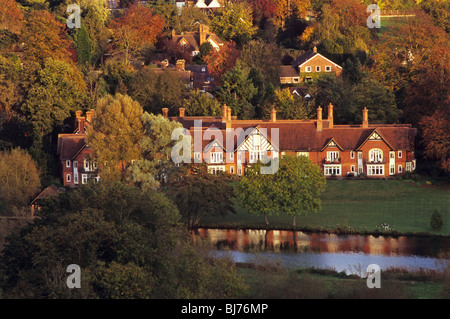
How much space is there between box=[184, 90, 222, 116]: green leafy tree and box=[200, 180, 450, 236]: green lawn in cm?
1019

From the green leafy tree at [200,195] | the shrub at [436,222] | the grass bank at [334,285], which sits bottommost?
the grass bank at [334,285]

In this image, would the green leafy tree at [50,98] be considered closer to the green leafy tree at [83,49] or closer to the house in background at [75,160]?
the house in background at [75,160]

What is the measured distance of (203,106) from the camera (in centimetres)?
6338

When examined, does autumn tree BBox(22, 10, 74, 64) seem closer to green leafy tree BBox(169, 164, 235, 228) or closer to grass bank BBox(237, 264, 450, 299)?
green leafy tree BBox(169, 164, 235, 228)

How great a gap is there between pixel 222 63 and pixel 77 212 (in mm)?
36269

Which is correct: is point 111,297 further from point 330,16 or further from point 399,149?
point 330,16

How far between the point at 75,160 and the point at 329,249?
1910cm

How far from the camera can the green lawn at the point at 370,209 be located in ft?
165

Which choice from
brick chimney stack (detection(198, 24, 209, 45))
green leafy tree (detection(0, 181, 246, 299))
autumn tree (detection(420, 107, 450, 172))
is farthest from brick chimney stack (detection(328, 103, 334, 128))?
green leafy tree (detection(0, 181, 246, 299))

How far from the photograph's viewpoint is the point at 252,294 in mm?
34188

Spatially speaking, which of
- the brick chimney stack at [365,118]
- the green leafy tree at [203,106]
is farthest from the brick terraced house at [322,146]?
the green leafy tree at [203,106]

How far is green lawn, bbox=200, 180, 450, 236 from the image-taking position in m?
50.4

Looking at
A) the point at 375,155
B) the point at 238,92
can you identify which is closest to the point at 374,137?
the point at 375,155

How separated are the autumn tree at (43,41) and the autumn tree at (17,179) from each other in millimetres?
13312
